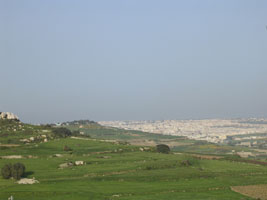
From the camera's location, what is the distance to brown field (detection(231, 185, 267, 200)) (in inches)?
2247

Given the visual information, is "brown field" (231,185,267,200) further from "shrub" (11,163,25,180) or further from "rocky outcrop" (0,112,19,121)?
"rocky outcrop" (0,112,19,121)

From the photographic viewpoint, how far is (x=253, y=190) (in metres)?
61.8

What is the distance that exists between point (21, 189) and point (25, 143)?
63320 millimetres

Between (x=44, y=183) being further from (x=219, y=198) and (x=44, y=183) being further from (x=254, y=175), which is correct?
(x=254, y=175)

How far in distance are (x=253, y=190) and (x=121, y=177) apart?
21.5 metres

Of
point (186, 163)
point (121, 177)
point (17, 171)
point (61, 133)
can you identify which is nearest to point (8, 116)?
point (61, 133)

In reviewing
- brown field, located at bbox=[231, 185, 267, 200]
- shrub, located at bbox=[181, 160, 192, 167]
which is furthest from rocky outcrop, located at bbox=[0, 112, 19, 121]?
brown field, located at bbox=[231, 185, 267, 200]

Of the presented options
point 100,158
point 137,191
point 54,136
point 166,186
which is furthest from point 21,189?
point 54,136

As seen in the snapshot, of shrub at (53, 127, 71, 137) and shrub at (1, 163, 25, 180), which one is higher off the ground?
shrub at (53, 127, 71, 137)

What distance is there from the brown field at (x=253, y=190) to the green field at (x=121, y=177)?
1.50 metres

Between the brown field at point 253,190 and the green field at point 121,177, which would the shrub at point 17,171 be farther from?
the brown field at point 253,190

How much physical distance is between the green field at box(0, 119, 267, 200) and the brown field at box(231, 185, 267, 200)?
1500mm

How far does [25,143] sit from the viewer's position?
11912cm

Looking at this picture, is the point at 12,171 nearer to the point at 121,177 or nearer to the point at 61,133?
the point at 121,177
